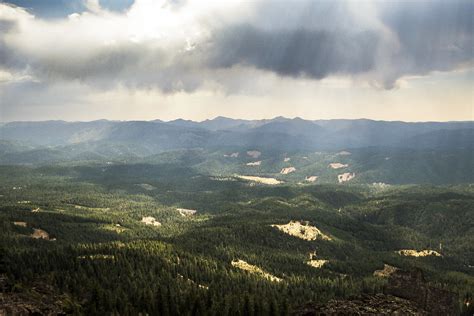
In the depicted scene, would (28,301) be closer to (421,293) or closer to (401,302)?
(401,302)

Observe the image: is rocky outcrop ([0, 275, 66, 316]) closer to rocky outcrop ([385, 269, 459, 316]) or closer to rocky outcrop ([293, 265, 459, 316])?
rocky outcrop ([293, 265, 459, 316])

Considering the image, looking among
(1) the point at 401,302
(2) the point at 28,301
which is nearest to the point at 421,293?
(1) the point at 401,302

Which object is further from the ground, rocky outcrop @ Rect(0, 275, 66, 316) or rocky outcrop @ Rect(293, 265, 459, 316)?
rocky outcrop @ Rect(293, 265, 459, 316)

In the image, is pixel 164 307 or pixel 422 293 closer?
pixel 422 293

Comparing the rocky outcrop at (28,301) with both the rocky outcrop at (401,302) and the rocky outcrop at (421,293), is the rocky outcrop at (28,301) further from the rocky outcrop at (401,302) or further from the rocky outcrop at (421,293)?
the rocky outcrop at (421,293)

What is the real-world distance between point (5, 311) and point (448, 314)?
Result: 125 meters

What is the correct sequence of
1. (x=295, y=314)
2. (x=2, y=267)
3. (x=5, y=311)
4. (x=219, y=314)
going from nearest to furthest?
(x=5, y=311) < (x=295, y=314) < (x=219, y=314) < (x=2, y=267)

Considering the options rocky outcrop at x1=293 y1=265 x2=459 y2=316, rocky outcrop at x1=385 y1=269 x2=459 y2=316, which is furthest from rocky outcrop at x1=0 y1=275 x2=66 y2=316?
rocky outcrop at x1=385 y1=269 x2=459 y2=316

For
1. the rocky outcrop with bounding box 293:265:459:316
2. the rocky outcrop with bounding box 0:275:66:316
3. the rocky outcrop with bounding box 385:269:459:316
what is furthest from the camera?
the rocky outcrop with bounding box 385:269:459:316

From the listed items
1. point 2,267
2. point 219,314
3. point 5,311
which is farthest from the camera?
point 2,267

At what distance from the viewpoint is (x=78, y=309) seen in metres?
142

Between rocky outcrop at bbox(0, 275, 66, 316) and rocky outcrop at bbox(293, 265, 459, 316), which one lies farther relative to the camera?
rocky outcrop at bbox(0, 275, 66, 316)

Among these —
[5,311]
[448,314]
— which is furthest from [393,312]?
[5,311]

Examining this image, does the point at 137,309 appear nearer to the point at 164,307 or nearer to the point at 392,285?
the point at 164,307
